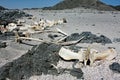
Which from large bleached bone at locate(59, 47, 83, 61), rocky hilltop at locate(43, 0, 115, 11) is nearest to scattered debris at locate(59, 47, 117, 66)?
large bleached bone at locate(59, 47, 83, 61)

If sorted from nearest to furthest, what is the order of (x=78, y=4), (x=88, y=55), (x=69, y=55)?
1. (x=88, y=55)
2. (x=69, y=55)
3. (x=78, y=4)

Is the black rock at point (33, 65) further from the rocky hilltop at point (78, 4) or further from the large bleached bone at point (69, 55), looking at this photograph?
the rocky hilltop at point (78, 4)

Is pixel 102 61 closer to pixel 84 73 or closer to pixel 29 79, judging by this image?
pixel 84 73

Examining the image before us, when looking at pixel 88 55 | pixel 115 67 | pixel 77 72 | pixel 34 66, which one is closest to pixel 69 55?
pixel 88 55

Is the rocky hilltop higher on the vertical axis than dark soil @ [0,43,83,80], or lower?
lower

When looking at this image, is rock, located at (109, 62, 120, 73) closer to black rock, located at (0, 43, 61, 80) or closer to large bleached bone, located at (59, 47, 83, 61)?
large bleached bone, located at (59, 47, 83, 61)

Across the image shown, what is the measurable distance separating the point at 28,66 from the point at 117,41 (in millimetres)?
4113

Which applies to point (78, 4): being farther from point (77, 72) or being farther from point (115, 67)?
point (77, 72)

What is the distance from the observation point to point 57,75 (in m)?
6.12

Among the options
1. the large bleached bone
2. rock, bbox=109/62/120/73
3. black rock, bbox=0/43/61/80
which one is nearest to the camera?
rock, bbox=109/62/120/73

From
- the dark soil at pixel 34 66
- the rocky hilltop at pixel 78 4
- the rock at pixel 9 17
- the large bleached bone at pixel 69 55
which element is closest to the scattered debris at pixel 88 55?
the large bleached bone at pixel 69 55

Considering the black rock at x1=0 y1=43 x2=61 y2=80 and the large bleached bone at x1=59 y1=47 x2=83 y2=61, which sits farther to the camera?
the large bleached bone at x1=59 y1=47 x2=83 y2=61

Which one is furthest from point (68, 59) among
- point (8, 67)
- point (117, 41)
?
point (117, 41)

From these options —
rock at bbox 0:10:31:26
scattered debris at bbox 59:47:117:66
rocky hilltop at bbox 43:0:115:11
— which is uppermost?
scattered debris at bbox 59:47:117:66
